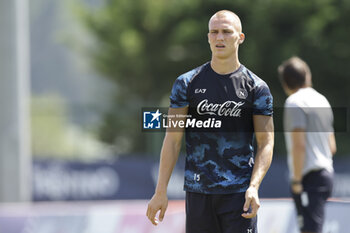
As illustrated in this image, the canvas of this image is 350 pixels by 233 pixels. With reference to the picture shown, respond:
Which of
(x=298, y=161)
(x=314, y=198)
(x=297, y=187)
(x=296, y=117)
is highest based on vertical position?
(x=296, y=117)

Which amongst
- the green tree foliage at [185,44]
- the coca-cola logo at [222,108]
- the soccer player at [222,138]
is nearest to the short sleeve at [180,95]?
the soccer player at [222,138]

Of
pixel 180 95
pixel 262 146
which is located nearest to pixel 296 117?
pixel 262 146

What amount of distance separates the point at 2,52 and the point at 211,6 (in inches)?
266

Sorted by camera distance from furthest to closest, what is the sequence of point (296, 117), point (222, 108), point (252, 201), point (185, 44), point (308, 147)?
point (185, 44) → point (308, 147) → point (296, 117) → point (222, 108) → point (252, 201)

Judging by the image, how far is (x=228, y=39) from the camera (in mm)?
4172

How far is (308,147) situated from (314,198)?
0.47 metres

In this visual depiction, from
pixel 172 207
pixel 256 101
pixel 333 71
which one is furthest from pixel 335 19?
pixel 256 101

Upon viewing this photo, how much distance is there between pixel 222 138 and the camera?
14.0 feet

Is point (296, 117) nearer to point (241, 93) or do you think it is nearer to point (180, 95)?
point (241, 93)

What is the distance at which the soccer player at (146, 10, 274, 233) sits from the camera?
4219mm

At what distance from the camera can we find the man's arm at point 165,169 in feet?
14.0

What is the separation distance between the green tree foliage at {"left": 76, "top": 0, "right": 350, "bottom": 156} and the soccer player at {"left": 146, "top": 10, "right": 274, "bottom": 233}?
12.9m

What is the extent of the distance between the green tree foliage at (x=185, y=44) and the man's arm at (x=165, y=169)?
508 inches

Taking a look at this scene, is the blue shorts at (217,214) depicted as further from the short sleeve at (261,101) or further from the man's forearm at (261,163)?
the short sleeve at (261,101)
